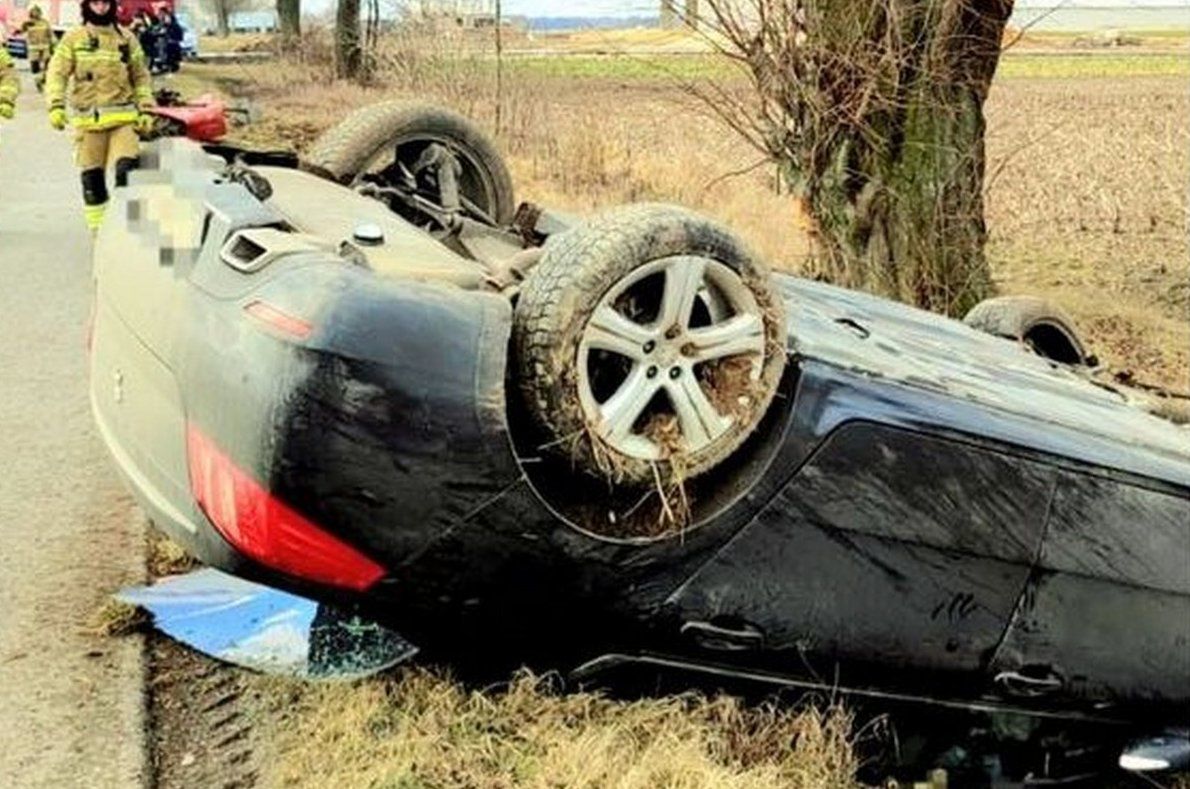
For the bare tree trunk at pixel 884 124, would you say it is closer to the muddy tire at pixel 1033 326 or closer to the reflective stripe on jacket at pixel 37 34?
the muddy tire at pixel 1033 326

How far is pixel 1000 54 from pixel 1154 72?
36.2 m

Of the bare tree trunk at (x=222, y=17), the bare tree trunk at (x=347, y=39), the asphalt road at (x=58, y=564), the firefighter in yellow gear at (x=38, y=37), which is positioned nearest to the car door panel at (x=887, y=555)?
the asphalt road at (x=58, y=564)

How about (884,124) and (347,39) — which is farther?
(347,39)

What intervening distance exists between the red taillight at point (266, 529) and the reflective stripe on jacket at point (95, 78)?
734 cm

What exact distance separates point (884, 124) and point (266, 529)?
585 cm

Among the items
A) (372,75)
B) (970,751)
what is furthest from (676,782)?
(372,75)

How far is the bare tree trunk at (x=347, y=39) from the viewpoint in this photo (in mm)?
25672

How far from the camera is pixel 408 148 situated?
4.61 meters

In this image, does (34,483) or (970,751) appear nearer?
(970,751)

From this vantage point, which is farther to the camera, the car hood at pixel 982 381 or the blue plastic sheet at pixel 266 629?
the blue plastic sheet at pixel 266 629

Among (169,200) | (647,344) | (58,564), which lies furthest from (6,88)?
(647,344)

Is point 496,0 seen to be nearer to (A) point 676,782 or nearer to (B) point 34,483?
(B) point 34,483

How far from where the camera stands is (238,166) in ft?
12.6

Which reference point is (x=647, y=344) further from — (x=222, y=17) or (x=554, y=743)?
(x=222, y=17)
